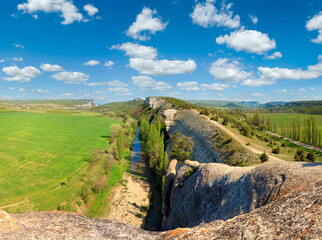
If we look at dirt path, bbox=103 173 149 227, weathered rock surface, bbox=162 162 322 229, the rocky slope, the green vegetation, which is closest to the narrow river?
dirt path, bbox=103 173 149 227

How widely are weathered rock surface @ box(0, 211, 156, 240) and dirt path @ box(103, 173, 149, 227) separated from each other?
92.0 ft

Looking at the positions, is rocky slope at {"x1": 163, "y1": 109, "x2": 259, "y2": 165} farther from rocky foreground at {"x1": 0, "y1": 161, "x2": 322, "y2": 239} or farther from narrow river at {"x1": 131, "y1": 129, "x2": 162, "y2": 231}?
rocky foreground at {"x1": 0, "y1": 161, "x2": 322, "y2": 239}

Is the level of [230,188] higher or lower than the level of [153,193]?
higher

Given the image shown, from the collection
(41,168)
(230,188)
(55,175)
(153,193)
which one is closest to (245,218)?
(230,188)

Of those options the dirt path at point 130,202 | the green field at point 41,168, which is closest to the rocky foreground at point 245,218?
the dirt path at point 130,202

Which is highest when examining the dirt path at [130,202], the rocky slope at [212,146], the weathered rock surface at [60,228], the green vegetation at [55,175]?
the weathered rock surface at [60,228]

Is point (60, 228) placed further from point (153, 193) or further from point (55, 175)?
point (55, 175)

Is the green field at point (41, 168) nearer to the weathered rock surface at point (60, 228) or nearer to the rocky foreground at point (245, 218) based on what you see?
the weathered rock surface at point (60, 228)

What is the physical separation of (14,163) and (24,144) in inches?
989

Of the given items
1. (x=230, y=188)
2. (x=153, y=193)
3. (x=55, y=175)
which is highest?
(x=230, y=188)

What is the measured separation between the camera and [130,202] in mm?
37625

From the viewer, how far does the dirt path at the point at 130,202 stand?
107 feet

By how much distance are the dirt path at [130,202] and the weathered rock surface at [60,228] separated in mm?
28044

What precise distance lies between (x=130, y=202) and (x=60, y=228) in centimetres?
3526
